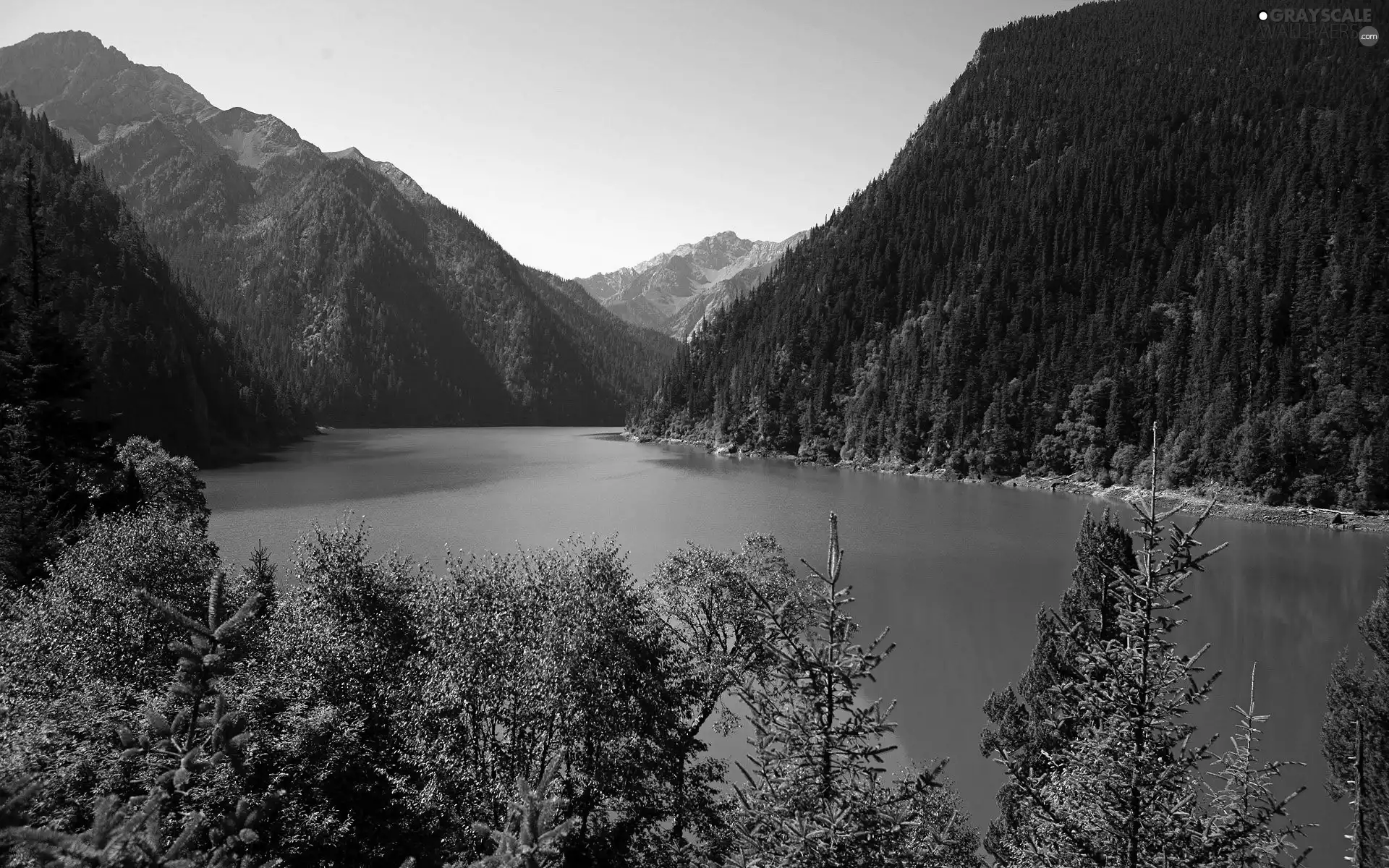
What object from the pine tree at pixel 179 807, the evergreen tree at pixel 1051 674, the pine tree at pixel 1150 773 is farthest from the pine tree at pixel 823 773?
the evergreen tree at pixel 1051 674

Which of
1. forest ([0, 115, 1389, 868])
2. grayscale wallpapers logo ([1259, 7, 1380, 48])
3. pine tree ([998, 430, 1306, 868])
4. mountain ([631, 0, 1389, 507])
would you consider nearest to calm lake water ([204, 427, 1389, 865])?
forest ([0, 115, 1389, 868])

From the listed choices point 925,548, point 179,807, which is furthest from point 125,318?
point 179,807

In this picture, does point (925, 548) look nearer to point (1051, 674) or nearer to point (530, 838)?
point (1051, 674)

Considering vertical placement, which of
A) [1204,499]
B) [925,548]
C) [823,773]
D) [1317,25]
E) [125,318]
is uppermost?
[1317,25]

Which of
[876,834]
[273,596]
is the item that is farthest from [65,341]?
[876,834]

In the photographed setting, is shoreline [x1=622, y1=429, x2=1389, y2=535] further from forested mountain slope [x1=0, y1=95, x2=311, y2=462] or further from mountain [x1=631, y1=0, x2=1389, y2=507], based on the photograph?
forested mountain slope [x1=0, y1=95, x2=311, y2=462]
